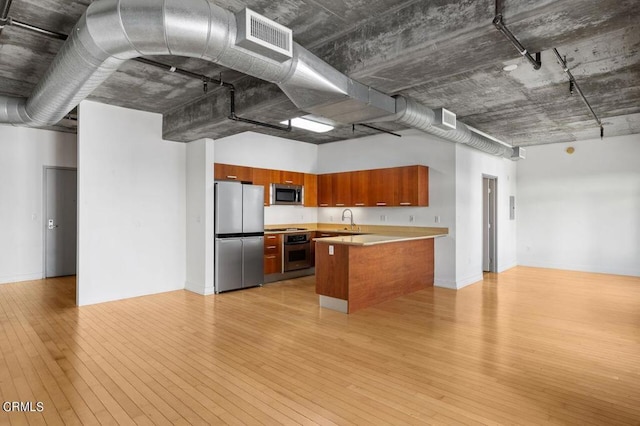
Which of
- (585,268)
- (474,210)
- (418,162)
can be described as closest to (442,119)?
(418,162)

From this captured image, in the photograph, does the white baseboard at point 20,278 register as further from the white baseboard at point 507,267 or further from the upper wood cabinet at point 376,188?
the white baseboard at point 507,267

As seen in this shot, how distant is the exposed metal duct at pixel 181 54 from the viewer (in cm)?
237

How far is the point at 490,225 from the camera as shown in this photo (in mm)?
8367

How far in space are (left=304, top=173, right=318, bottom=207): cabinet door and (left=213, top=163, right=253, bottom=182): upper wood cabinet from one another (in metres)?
1.54

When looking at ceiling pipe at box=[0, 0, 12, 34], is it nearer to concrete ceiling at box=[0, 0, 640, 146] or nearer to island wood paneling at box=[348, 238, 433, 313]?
concrete ceiling at box=[0, 0, 640, 146]

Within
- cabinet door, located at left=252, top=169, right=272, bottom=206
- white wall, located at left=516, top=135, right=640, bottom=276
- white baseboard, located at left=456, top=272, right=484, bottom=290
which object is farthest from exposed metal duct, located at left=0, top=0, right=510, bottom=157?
white wall, located at left=516, top=135, right=640, bottom=276

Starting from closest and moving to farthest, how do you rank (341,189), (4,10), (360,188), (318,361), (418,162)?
(4,10)
(318,361)
(418,162)
(360,188)
(341,189)

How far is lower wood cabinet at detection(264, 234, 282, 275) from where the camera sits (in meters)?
6.86

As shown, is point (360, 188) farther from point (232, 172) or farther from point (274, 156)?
point (232, 172)

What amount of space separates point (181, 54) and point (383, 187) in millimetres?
5122

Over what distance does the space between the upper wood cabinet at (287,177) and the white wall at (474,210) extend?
332 centimetres

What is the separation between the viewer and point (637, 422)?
242 cm

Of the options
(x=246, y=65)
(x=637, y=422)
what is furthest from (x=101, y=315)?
(x=637, y=422)

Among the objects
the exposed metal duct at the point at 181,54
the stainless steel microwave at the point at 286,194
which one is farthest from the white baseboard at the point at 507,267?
the exposed metal duct at the point at 181,54
